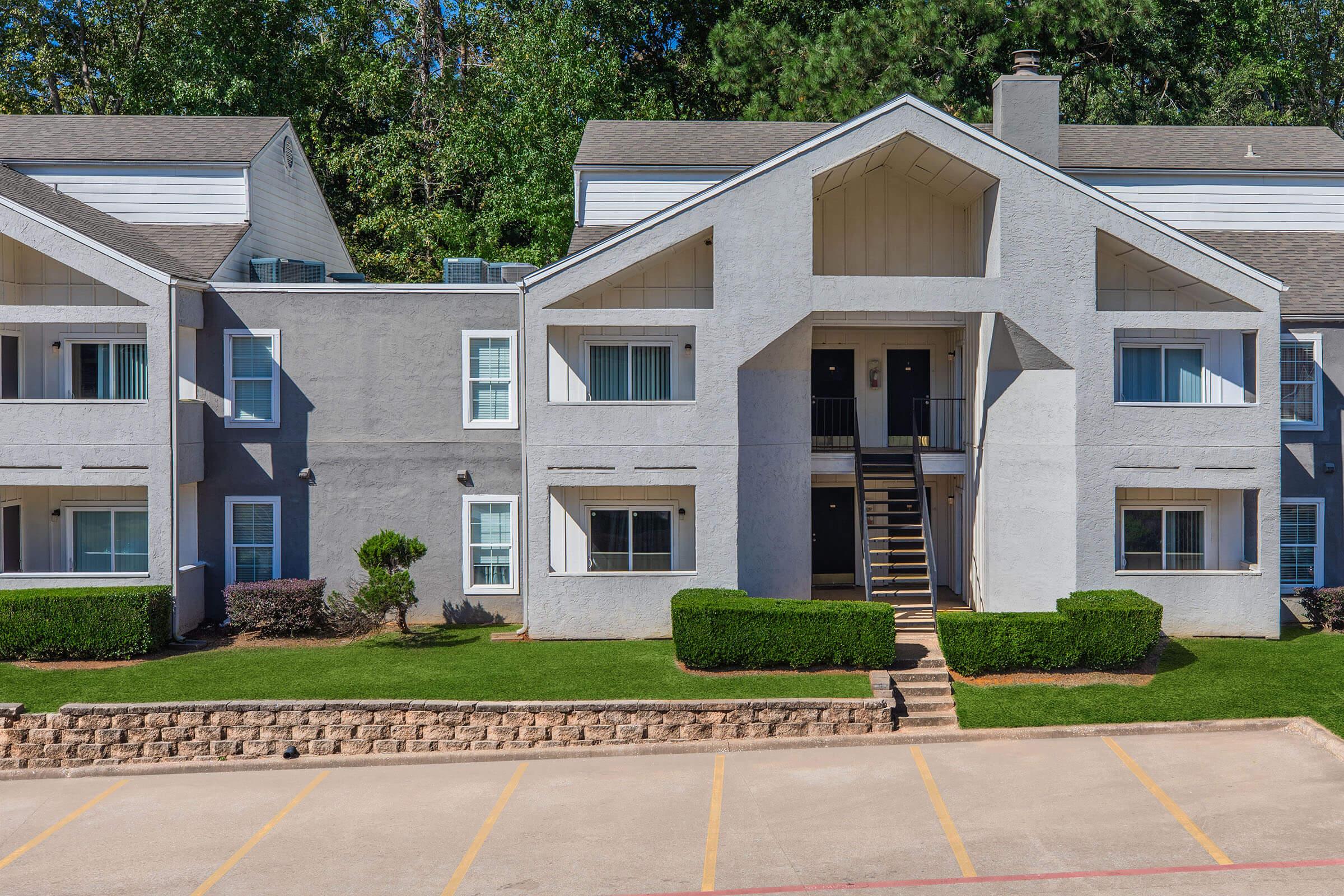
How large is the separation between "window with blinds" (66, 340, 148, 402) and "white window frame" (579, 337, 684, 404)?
26.4 feet

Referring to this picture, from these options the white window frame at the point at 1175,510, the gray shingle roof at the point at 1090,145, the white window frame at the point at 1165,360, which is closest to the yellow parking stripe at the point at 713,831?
the white window frame at the point at 1175,510

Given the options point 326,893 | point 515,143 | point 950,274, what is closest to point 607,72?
point 515,143

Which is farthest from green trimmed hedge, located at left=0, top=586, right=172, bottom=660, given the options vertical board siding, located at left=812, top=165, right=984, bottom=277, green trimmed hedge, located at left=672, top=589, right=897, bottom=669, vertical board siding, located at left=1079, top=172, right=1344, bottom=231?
vertical board siding, located at left=1079, top=172, right=1344, bottom=231

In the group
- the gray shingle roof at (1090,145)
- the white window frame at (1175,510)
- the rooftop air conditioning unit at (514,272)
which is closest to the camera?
the white window frame at (1175,510)

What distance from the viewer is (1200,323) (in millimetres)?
18656

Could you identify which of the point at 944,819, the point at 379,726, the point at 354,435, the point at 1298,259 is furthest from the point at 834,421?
the point at 379,726

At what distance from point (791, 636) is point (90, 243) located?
13.5 metres

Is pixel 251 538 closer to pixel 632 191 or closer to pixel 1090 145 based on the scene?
pixel 632 191

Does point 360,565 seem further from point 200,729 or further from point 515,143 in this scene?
point 515,143

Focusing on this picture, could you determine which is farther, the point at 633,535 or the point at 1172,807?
the point at 633,535

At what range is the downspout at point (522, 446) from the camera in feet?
62.2

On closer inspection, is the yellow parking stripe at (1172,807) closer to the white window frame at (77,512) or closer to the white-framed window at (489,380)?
the white-framed window at (489,380)

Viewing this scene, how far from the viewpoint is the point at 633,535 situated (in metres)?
20.1

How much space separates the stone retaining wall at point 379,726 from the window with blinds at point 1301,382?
10.6 metres
